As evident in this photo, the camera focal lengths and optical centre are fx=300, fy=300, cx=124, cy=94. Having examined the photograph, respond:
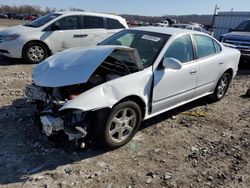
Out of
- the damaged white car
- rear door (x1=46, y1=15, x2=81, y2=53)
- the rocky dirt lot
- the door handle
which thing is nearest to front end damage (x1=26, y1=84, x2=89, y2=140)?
the damaged white car

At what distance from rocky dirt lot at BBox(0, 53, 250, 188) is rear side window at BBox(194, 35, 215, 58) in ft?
3.95

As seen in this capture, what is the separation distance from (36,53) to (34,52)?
75mm

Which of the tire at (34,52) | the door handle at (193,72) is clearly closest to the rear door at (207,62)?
the door handle at (193,72)

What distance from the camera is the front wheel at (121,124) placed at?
159 inches

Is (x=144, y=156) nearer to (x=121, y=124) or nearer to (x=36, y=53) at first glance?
(x=121, y=124)

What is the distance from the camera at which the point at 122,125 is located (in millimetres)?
4281

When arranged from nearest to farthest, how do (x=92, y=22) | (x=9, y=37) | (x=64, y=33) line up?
(x=9, y=37) → (x=64, y=33) → (x=92, y=22)

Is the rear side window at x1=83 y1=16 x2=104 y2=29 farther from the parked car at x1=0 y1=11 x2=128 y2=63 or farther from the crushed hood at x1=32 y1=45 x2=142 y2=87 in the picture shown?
the crushed hood at x1=32 y1=45 x2=142 y2=87

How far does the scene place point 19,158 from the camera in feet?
13.0

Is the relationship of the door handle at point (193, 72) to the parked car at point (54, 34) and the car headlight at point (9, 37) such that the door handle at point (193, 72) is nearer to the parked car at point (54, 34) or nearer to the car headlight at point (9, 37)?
the parked car at point (54, 34)

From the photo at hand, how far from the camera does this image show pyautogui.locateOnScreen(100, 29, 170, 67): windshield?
4746mm

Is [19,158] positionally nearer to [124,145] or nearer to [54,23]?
[124,145]

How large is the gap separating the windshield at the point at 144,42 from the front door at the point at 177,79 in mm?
175

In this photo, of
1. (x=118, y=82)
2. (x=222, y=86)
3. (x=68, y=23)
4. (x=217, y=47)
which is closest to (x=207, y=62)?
(x=217, y=47)
